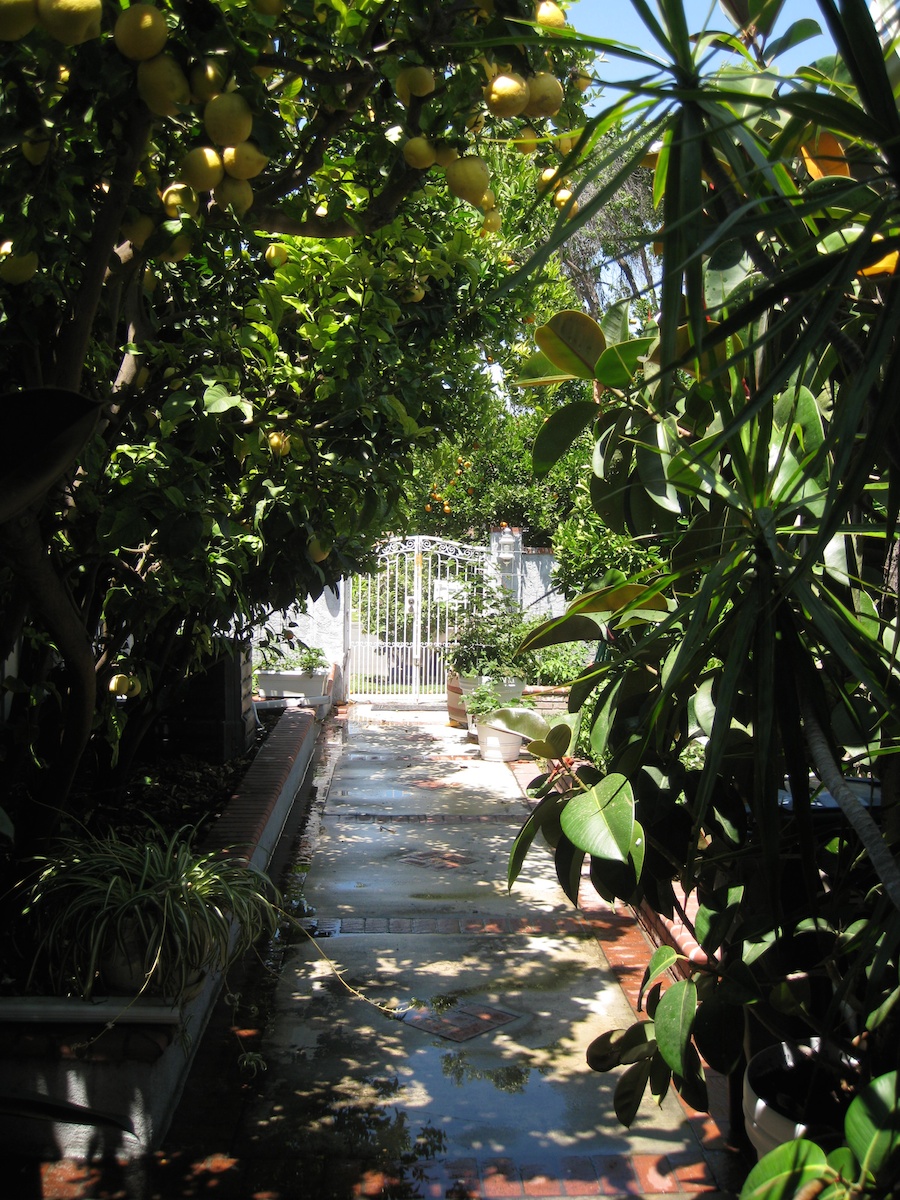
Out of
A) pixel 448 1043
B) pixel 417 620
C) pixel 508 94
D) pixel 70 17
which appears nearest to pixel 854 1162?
pixel 508 94

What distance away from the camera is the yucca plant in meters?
3.35

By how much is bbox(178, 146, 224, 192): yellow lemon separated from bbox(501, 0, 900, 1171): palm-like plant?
0.82m

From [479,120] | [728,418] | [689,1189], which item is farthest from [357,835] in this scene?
[728,418]

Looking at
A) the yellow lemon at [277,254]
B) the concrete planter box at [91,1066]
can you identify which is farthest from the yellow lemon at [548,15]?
the concrete planter box at [91,1066]

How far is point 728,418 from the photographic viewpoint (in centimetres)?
166

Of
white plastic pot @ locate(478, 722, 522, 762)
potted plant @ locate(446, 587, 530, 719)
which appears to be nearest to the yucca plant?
white plastic pot @ locate(478, 722, 522, 762)

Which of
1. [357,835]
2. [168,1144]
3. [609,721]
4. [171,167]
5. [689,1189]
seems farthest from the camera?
[357,835]

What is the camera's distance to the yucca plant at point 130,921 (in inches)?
132

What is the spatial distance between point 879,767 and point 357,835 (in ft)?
16.8

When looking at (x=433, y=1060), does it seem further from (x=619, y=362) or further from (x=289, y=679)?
(x=289, y=679)

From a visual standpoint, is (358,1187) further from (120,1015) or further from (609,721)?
(609,721)

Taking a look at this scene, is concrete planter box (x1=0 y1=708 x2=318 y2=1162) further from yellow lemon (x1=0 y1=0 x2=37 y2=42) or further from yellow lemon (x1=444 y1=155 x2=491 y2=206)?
yellow lemon (x1=0 y1=0 x2=37 y2=42)

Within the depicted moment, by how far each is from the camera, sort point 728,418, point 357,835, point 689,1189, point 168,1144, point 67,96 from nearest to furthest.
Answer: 1. point 728,418
2. point 67,96
3. point 689,1189
4. point 168,1144
5. point 357,835

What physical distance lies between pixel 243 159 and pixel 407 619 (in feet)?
41.5
